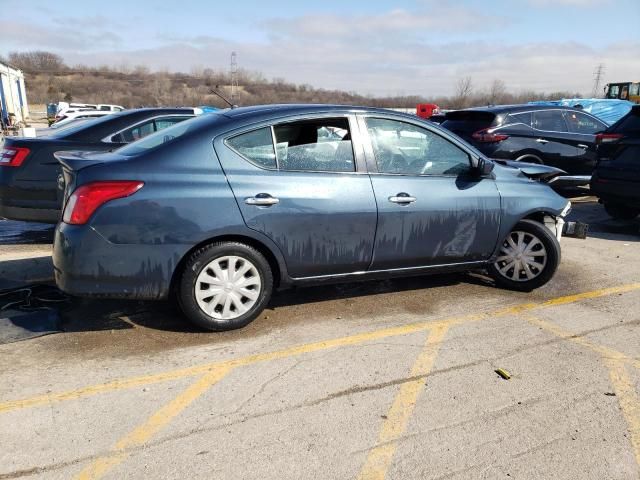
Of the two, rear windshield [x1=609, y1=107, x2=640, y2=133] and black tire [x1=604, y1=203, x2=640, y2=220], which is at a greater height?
rear windshield [x1=609, y1=107, x2=640, y2=133]

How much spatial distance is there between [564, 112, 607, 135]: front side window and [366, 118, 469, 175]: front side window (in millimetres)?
6289

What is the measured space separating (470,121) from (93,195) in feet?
24.5

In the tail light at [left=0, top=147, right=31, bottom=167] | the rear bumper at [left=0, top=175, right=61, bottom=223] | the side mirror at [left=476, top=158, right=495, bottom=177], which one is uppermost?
the side mirror at [left=476, top=158, right=495, bottom=177]

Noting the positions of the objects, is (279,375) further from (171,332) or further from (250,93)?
(250,93)

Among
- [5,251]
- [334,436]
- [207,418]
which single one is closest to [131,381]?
[207,418]

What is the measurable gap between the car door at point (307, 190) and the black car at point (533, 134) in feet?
18.0

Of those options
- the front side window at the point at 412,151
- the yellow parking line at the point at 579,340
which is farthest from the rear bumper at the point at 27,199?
the yellow parking line at the point at 579,340

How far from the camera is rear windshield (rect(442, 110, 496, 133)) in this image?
9156 mm

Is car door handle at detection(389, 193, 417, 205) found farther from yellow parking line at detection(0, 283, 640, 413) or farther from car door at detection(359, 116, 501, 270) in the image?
yellow parking line at detection(0, 283, 640, 413)

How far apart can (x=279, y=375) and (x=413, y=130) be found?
2320 millimetres

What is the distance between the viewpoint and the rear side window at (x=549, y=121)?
9391 millimetres

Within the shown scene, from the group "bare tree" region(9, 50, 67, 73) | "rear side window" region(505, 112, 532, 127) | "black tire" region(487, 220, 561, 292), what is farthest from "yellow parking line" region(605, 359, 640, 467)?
"bare tree" region(9, 50, 67, 73)

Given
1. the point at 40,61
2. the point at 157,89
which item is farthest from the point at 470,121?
the point at 40,61

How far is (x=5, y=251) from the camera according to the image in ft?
19.5
